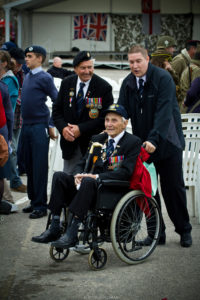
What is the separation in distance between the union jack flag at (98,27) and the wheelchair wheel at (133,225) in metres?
31.0

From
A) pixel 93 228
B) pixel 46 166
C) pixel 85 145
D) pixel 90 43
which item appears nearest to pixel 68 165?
pixel 85 145

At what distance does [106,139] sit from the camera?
17.7ft

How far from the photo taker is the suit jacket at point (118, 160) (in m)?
5.06

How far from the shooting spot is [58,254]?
5.43 m

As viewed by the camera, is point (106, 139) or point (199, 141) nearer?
point (106, 139)

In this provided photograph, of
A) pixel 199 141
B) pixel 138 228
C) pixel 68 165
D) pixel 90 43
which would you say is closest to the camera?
pixel 138 228

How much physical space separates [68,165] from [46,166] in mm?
995

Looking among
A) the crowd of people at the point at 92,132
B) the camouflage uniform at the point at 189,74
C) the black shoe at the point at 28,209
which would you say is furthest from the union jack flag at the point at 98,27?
the black shoe at the point at 28,209

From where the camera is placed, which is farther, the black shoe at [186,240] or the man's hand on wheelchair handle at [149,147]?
the black shoe at [186,240]

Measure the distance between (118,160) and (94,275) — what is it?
1.06 metres

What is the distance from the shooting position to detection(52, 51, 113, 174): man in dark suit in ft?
19.9

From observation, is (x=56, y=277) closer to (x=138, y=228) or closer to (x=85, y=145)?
(x=138, y=228)

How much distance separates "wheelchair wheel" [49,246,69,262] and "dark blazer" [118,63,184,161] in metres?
1.25

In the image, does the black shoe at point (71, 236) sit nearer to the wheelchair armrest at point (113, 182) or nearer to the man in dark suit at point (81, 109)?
the wheelchair armrest at point (113, 182)
